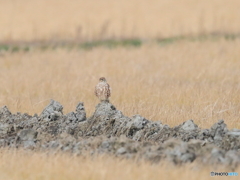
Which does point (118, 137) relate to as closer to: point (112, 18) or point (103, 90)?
point (103, 90)

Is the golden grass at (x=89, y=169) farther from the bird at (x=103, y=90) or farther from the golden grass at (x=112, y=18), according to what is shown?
the golden grass at (x=112, y=18)

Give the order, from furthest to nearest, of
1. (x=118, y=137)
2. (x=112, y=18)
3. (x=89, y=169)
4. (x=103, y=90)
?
(x=112, y=18), (x=103, y=90), (x=118, y=137), (x=89, y=169)

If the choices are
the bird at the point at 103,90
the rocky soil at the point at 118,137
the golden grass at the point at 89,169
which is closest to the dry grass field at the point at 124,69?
the golden grass at the point at 89,169

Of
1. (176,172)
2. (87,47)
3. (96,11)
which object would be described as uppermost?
(96,11)

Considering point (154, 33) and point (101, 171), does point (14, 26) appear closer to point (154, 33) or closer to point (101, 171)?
point (154, 33)

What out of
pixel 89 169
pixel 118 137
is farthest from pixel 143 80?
pixel 89 169

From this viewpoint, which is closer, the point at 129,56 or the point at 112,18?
the point at 129,56

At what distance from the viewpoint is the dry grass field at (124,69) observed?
23.1ft

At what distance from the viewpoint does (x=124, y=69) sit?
1553cm

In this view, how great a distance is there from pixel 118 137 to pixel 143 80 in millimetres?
5633

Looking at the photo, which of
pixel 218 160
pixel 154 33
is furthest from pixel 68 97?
pixel 154 33

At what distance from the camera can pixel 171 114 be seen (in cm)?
1009

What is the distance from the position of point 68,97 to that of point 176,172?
6081 mm

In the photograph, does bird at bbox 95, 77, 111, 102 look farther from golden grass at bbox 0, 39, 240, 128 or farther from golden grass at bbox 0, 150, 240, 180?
golden grass at bbox 0, 150, 240, 180
